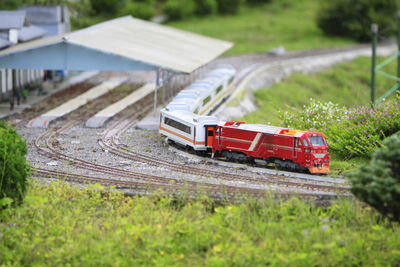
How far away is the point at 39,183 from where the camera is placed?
22422mm

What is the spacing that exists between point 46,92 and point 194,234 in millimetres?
33261

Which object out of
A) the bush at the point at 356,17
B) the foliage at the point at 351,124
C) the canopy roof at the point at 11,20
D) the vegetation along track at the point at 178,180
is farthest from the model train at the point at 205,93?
the bush at the point at 356,17

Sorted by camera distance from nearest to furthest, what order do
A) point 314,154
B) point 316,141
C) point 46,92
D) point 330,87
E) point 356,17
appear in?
1. point 314,154
2. point 316,141
3. point 46,92
4. point 330,87
5. point 356,17

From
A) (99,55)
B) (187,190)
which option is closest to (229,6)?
(99,55)

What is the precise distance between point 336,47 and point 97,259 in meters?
65.8

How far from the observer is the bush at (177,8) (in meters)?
87.1

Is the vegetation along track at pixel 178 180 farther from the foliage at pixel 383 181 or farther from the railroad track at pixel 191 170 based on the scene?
the foliage at pixel 383 181

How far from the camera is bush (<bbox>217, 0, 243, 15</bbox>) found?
9288cm

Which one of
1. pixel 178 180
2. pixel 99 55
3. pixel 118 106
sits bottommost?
pixel 118 106

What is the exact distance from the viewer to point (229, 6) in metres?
93.3

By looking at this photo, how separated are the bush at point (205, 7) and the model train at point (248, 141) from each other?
6357cm

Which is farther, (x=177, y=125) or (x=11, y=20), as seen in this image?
(x=11, y=20)

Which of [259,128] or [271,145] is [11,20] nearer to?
[259,128]

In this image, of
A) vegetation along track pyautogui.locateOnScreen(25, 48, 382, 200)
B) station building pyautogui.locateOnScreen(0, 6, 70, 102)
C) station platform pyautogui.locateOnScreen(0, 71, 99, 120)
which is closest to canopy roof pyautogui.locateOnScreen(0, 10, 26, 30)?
station building pyautogui.locateOnScreen(0, 6, 70, 102)
